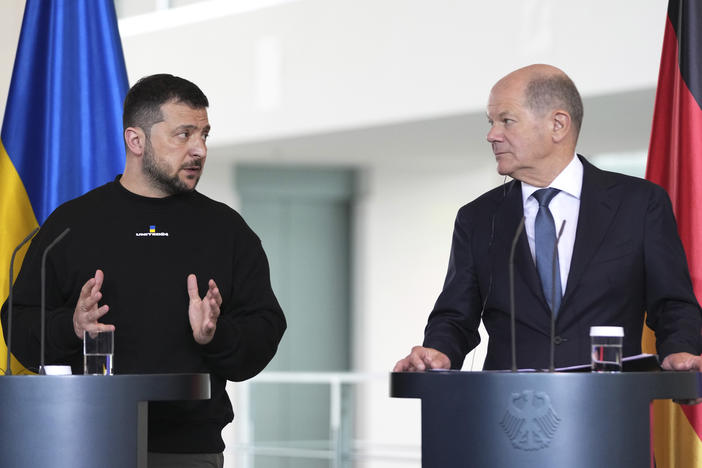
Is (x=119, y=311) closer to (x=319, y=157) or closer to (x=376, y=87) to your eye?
(x=376, y=87)

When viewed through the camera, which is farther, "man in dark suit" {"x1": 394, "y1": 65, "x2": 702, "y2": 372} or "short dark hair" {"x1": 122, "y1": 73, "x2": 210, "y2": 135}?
"short dark hair" {"x1": 122, "y1": 73, "x2": 210, "y2": 135}

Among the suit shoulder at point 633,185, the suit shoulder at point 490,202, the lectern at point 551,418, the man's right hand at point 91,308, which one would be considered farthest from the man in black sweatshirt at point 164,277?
the suit shoulder at point 633,185

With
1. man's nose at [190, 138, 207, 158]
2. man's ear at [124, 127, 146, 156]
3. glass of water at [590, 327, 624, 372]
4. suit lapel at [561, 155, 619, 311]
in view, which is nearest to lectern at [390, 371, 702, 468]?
glass of water at [590, 327, 624, 372]

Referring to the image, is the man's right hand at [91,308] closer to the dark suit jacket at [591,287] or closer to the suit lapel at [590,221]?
the dark suit jacket at [591,287]

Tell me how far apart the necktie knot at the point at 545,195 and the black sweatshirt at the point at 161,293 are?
76 cm

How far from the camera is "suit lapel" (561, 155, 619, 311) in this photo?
9.86 ft

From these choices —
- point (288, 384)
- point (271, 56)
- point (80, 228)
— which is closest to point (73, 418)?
point (80, 228)

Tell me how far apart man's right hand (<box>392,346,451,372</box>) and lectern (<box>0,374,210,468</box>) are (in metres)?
0.66

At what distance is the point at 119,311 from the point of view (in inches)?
120

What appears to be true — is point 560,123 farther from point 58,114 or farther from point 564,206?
point 58,114

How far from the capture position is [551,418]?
2.42m

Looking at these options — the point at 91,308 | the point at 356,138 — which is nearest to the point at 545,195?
the point at 91,308

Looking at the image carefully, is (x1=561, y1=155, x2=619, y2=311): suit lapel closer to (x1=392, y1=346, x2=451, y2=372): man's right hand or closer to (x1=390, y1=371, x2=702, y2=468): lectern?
(x1=392, y1=346, x2=451, y2=372): man's right hand

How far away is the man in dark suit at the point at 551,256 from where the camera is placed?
299 cm
